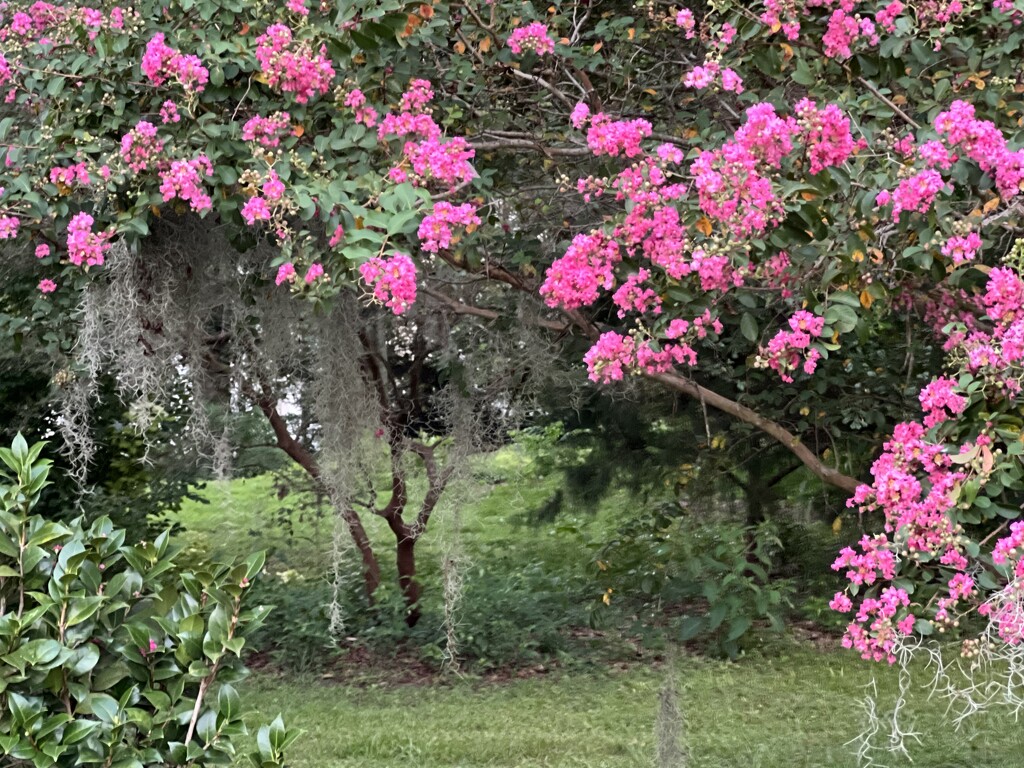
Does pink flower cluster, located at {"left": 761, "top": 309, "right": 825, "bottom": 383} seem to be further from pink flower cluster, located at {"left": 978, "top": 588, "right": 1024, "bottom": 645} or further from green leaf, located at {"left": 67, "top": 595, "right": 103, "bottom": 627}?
green leaf, located at {"left": 67, "top": 595, "right": 103, "bottom": 627}

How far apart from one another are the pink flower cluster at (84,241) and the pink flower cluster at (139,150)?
0.64ft

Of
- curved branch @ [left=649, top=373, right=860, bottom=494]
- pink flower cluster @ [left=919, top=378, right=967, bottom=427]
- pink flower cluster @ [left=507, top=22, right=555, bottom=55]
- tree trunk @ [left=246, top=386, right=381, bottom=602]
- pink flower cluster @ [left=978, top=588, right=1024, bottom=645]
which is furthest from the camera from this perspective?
tree trunk @ [left=246, top=386, right=381, bottom=602]

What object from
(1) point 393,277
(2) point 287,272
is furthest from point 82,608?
(2) point 287,272

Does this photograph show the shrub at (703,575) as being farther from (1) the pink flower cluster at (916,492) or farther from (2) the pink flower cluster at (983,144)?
(2) the pink flower cluster at (983,144)

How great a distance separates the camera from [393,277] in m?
2.82

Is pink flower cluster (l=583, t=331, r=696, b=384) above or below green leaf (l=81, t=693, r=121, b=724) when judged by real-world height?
above

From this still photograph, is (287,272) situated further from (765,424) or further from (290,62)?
(765,424)

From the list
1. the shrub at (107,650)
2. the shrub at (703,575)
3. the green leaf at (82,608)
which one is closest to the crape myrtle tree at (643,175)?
the shrub at (107,650)

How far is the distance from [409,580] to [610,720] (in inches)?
70.8

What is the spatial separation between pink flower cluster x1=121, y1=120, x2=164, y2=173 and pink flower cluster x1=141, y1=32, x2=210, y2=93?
14 cm

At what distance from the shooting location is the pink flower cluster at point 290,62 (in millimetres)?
3070

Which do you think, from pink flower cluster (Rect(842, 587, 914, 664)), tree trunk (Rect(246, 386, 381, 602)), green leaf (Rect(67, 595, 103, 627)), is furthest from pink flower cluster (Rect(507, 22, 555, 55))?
tree trunk (Rect(246, 386, 381, 602))

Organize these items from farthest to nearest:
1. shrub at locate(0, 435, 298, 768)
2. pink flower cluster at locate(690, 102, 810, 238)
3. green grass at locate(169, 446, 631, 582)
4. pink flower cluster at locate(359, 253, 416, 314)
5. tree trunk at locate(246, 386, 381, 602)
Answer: green grass at locate(169, 446, 631, 582) → tree trunk at locate(246, 386, 381, 602) → pink flower cluster at locate(359, 253, 416, 314) → pink flower cluster at locate(690, 102, 810, 238) → shrub at locate(0, 435, 298, 768)

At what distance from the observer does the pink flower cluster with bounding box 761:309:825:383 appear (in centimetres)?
277
